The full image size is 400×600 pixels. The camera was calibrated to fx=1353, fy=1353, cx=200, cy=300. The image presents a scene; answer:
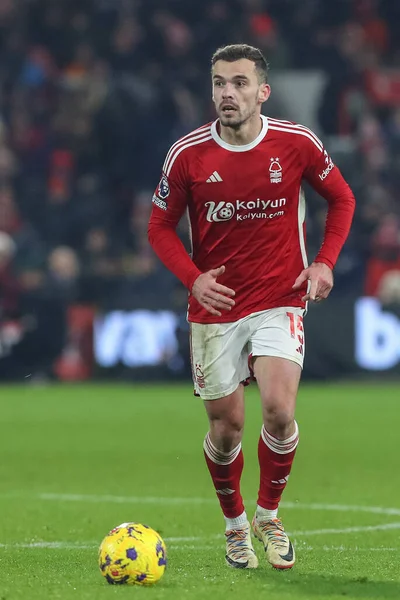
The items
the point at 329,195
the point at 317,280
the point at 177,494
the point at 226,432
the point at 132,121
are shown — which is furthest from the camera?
the point at 132,121

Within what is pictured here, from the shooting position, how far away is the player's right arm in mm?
5840

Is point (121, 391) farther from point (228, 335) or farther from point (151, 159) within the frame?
point (228, 335)

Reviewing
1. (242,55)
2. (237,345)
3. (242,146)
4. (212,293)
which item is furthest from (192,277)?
(242,55)

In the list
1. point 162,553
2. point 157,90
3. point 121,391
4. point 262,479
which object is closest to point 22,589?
point 162,553

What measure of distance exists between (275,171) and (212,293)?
67cm

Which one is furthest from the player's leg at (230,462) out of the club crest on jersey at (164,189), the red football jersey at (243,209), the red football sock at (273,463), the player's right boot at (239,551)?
the club crest on jersey at (164,189)

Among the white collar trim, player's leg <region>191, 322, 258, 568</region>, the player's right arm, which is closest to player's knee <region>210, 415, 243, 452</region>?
player's leg <region>191, 322, 258, 568</region>

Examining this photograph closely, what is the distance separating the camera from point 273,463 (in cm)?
604

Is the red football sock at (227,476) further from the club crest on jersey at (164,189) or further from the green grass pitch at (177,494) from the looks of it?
the club crest on jersey at (164,189)

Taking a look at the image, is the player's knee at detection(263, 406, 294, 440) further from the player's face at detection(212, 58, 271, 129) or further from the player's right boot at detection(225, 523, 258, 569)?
the player's face at detection(212, 58, 271, 129)

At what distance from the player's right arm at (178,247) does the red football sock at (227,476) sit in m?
0.67

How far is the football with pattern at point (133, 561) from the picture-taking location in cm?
520

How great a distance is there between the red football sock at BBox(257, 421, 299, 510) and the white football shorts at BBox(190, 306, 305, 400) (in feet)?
0.96

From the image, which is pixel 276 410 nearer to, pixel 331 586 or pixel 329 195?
pixel 331 586
